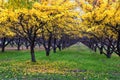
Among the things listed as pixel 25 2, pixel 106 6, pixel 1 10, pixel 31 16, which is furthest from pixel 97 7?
pixel 25 2

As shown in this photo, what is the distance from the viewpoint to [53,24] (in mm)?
34500

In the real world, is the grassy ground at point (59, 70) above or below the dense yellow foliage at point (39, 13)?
below

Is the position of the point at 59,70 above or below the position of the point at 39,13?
below

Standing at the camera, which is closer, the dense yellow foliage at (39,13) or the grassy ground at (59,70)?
the grassy ground at (59,70)

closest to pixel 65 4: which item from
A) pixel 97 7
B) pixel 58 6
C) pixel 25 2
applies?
pixel 58 6

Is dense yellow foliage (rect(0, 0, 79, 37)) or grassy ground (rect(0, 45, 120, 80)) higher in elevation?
dense yellow foliage (rect(0, 0, 79, 37))

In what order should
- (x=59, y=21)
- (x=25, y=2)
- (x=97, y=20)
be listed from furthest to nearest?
1. (x=59, y=21)
2. (x=97, y=20)
3. (x=25, y=2)

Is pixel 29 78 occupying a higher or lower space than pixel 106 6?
lower

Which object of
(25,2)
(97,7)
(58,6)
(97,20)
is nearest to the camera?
(25,2)

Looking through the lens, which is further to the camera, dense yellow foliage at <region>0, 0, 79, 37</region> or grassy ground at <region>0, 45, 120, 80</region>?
dense yellow foliage at <region>0, 0, 79, 37</region>

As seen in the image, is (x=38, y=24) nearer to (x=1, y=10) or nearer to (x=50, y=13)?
(x=50, y=13)

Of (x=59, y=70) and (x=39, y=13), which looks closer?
(x=59, y=70)

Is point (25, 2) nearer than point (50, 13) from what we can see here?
Yes

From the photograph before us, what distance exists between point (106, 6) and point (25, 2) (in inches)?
546
